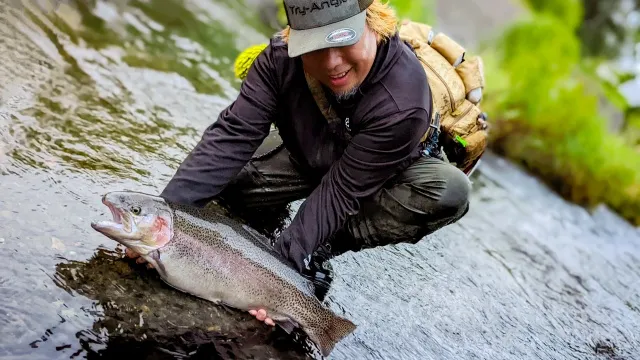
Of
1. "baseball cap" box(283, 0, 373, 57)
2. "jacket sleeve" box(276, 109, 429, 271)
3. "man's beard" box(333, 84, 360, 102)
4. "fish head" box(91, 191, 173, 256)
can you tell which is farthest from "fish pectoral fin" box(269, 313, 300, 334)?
"baseball cap" box(283, 0, 373, 57)

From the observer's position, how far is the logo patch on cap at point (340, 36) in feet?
10.4

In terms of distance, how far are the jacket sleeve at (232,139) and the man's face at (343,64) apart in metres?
0.30

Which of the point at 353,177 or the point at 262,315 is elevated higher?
the point at 353,177

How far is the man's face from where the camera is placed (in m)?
3.29

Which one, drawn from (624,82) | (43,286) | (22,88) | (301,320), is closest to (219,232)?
(301,320)

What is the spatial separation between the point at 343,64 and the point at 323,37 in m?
0.21

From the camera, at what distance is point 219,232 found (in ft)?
11.3

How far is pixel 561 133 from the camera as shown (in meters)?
10.1

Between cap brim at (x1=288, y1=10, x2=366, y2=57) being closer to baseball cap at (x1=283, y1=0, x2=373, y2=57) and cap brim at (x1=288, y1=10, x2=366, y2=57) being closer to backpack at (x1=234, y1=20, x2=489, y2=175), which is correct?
baseball cap at (x1=283, y1=0, x2=373, y2=57)

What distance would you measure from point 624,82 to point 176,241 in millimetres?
12365

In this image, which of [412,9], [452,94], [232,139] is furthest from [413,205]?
[412,9]

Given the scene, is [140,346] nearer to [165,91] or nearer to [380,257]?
[380,257]

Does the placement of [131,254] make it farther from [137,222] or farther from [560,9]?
[560,9]

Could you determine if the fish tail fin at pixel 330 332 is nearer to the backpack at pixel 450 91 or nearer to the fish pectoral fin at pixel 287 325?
the fish pectoral fin at pixel 287 325
